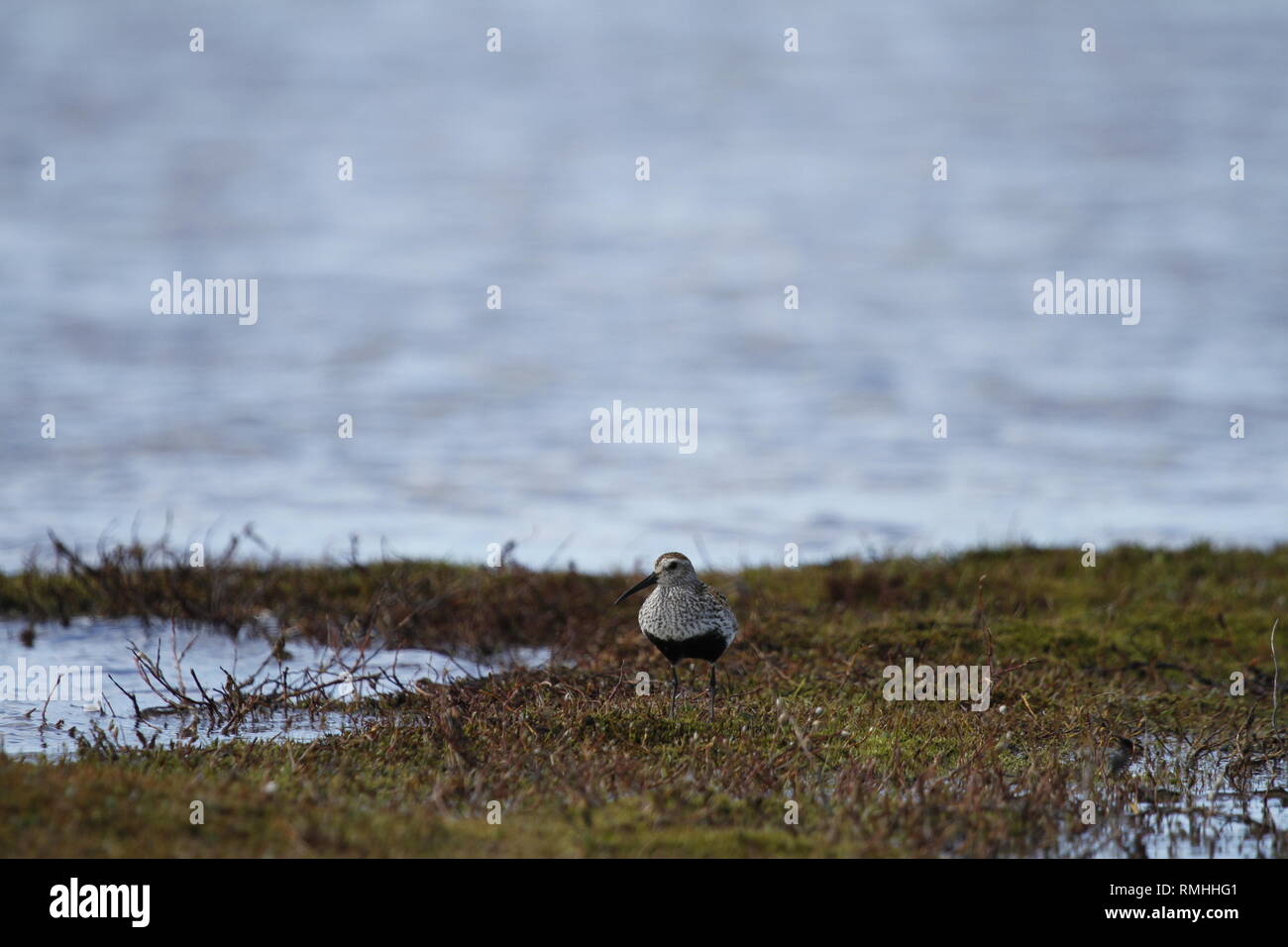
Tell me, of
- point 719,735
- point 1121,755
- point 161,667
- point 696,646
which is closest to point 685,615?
point 696,646

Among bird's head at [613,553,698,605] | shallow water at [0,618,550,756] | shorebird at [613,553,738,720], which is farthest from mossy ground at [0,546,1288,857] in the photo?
bird's head at [613,553,698,605]

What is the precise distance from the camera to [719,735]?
361 inches

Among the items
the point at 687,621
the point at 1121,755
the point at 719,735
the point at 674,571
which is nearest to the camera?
the point at 719,735

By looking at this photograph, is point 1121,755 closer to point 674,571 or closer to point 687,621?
point 687,621

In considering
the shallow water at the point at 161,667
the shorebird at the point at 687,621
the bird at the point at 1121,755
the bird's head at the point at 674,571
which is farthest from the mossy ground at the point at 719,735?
the bird's head at the point at 674,571

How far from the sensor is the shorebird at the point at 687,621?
9.92m

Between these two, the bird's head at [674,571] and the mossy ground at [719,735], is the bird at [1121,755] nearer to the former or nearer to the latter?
the mossy ground at [719,735]

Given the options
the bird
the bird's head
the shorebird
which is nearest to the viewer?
the bird

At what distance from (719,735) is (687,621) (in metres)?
1.14

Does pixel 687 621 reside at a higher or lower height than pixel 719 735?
higher

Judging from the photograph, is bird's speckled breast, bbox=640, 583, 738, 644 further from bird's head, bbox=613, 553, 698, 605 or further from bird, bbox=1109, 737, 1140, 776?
bird, bbox=1109, 737, 1140, 776

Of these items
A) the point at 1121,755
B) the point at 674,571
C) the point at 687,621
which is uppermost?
the point at 674,571

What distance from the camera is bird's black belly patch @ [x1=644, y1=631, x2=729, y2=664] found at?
32.6 feet

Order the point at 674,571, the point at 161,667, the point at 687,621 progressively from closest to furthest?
the point at 687,621 < the point at 674,571 < the point at 161,667
